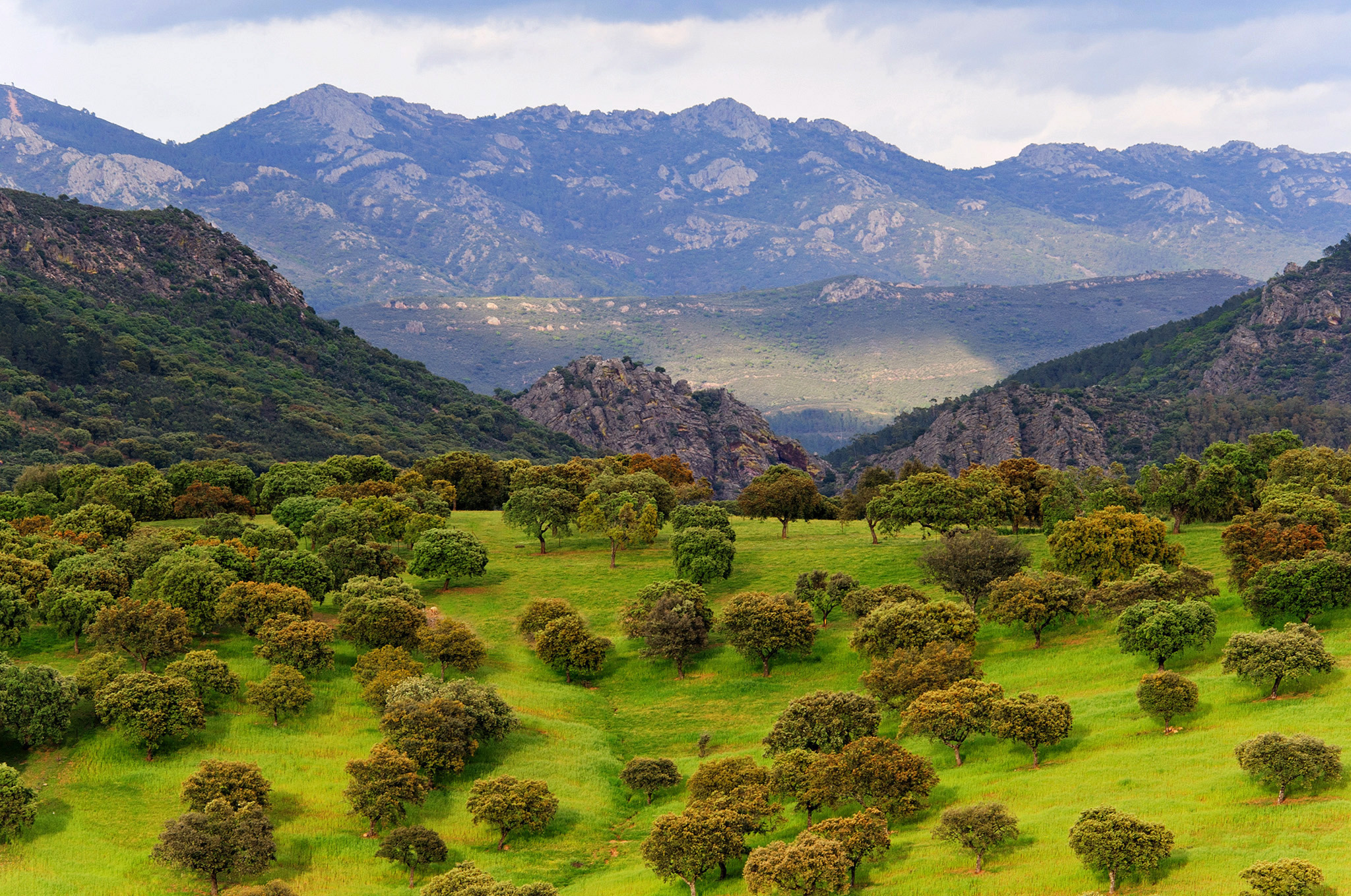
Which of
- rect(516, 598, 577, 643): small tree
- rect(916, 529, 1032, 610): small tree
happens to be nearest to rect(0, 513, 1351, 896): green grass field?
rect(516, 598, 577, 643): small tree

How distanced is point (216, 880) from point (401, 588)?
136 feet

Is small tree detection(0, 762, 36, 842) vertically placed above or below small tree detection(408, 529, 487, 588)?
below

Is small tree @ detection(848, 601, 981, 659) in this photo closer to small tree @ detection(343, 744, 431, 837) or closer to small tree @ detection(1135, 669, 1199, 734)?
small tree @ detection(1135, 669, 1199, 734)

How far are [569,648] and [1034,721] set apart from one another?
43.7 m

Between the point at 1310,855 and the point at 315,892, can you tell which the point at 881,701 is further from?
the point at 315,892

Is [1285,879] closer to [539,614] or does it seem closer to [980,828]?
[980,828]

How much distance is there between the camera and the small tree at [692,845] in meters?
58.4

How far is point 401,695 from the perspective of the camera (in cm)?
7919

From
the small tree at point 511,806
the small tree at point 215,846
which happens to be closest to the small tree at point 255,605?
the small tree at point 215,846

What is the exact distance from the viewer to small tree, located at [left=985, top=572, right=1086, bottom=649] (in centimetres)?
8969

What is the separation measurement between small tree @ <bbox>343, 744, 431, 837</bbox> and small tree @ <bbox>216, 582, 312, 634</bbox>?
27899mm

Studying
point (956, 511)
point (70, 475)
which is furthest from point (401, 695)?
point (70, 475)

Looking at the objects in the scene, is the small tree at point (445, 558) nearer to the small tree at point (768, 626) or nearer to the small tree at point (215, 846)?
the small tree at point (768, 626)

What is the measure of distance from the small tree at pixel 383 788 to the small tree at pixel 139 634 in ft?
82.7
